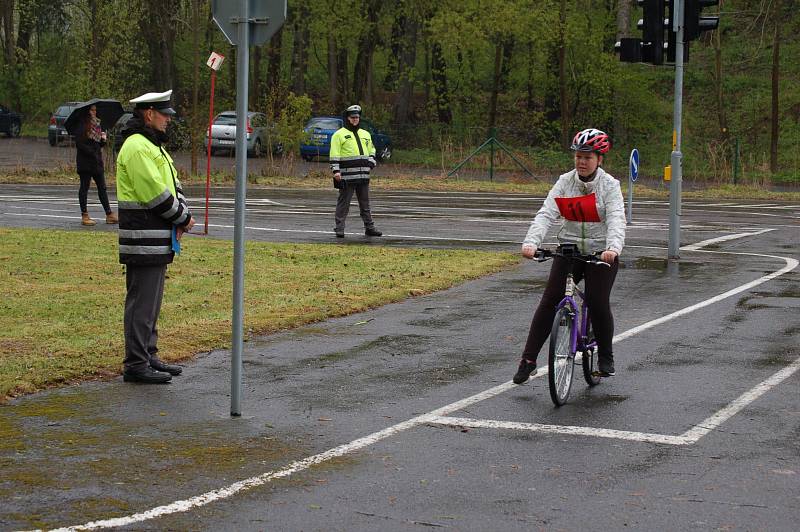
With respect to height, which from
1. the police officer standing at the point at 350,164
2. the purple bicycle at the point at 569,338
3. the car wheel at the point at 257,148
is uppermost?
the car wheel at the point at 257,148

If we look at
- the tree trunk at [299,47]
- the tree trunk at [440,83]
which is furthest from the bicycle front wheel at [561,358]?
the tree trunk at [299,47]

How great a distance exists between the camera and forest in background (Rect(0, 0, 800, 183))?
43719 millimetres

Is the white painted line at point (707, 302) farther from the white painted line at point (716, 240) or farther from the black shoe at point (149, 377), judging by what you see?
the black shoe at point (149, 377)

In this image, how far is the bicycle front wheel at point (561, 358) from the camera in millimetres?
8117

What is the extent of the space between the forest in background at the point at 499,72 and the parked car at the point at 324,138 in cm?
91

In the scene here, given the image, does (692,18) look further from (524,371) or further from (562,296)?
(524,371)

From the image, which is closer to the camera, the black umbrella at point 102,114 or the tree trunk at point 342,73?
the black umbrella at point 102,114

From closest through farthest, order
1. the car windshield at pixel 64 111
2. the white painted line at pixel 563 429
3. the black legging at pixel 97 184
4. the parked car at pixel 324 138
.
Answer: the white painted line at pixel 563 429
the black legging at pixel 97 184
the parked car at pixel 324 138
the car windshield at pixel 64 111

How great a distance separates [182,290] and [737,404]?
21.6 feet

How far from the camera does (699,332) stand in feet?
36.8

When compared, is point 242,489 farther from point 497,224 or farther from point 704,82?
point 704,82

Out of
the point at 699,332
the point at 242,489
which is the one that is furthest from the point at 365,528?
the point at 699,332

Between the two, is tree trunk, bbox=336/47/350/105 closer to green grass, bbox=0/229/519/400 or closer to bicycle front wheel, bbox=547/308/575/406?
green grass, bbox=0/229/519/400

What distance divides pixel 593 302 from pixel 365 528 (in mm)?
3544
